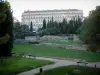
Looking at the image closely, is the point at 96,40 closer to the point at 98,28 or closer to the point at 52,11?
the point at 98,28

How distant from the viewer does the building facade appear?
6391 cm

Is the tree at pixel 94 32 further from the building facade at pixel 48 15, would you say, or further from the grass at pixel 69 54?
the building facade at pixel 48 15

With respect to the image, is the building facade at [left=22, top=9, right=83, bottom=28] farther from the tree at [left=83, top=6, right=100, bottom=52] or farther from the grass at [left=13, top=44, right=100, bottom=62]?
the tree at [left=83, top=6, right=100, bottom=52]

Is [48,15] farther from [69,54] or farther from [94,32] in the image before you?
[94,32]

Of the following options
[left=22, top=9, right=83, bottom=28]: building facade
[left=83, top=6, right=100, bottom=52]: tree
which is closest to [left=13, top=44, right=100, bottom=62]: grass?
[left=83, top=6, right=100, bottom=52]: tree

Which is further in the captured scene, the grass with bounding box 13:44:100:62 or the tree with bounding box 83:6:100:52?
the grass with bounding box 13:44:100:62

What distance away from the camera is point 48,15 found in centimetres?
6462

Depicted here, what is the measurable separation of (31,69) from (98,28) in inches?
219

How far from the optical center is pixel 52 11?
65062 millimetres

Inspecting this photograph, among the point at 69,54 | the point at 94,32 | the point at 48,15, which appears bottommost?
the point at 69,54

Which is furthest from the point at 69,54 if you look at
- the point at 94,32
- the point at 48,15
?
the point at 48,15

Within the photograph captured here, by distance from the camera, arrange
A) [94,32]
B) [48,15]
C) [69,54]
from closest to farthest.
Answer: [94,32] < [69,54] < [48,15]

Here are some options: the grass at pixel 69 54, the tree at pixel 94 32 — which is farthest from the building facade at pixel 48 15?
the tree at pixel 94 32

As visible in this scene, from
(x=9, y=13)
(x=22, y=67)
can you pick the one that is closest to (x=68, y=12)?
(x=9, y=13)
